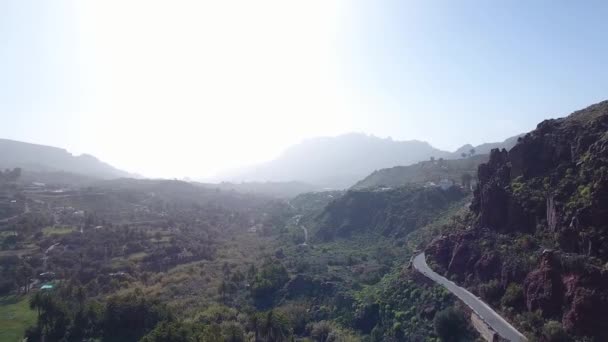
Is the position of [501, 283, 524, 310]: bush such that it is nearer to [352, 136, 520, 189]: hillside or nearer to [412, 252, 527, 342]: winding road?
[412, 252, 527, 342]: winding road

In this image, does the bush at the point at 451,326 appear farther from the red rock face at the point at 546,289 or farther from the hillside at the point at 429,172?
the hillside at the point at 429,172

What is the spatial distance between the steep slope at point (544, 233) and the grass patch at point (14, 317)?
42.7 metres

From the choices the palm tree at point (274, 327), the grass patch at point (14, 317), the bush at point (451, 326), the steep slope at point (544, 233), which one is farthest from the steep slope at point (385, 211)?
the grass patch at point (14, 317)

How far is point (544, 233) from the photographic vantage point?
32.9 metres

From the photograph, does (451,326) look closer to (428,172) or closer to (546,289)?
(546,289)

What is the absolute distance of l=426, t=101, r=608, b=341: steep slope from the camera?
25.7 meters

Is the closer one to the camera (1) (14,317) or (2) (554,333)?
(2) (554,333)

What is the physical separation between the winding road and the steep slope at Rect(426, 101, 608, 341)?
29.6 inches

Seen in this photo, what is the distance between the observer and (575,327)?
→ 24172 millimetres

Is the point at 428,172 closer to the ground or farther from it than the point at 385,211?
farther from it

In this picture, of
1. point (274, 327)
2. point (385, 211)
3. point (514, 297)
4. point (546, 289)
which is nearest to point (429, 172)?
point (385, 211)

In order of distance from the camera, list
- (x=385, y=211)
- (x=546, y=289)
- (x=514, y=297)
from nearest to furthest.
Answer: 1. (x=546, y=289)
2. (x=514, y=297)
3. (x=385, y=211)

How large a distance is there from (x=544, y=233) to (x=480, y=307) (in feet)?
25.9

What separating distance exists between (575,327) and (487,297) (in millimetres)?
8310
